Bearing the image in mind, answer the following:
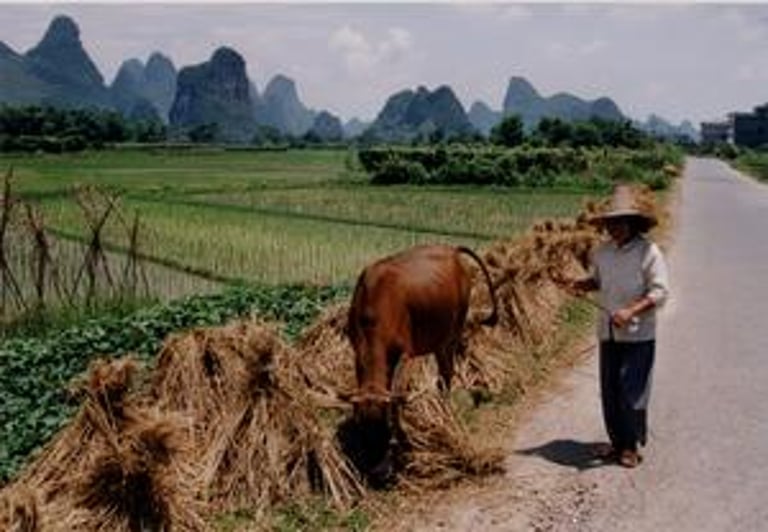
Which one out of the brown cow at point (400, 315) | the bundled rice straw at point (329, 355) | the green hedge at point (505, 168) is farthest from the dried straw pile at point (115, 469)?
the green hedge at point (505, 168)

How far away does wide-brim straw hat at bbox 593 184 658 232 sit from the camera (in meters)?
7.35

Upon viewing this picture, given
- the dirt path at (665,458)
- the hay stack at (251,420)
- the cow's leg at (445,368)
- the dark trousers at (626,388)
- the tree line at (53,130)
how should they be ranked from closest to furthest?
the dirt path at (665,458) < the hay stack at (251,420) < the dark trousers at (626,388) < the cow's leg at (445,368) < the tree line at (53,130)

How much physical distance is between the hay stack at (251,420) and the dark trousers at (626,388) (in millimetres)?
1970

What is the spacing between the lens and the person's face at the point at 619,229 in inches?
293

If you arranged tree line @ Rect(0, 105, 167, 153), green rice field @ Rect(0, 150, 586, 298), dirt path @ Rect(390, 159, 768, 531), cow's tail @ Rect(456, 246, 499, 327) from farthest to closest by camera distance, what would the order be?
tree line @ Rect(0, 105, 167, 153) → green rice field @ Rect(0, 150, 586, 298) → cow's tail @ Rect(456, 246, 499, 327) → dirt path @ Rect(390, 159, 768, 531)

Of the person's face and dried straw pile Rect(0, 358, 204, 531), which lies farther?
the person's face

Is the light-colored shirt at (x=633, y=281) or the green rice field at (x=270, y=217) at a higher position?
the light-colored shirt at (x=633, y=281)

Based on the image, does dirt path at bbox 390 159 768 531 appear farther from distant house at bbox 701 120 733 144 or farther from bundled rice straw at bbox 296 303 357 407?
distant house at bbox 701 120 733 144

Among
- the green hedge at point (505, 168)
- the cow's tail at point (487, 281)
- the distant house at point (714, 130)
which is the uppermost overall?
the cow's tail at point (487, 281)

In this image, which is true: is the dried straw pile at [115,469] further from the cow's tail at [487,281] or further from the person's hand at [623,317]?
the cow's tail at [487,281]

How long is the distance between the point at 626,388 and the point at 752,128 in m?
147

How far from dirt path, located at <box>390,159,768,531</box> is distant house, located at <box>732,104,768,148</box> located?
137m

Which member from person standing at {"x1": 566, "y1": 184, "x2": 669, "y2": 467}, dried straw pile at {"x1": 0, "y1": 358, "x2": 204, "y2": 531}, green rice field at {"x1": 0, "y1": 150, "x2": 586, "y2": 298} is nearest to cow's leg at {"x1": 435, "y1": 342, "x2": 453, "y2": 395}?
person standing at {"x1": 566, "y1": 184, "x2": 669, "y2": 467}

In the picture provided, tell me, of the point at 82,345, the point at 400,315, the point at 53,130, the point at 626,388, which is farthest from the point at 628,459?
the point at 53,130
